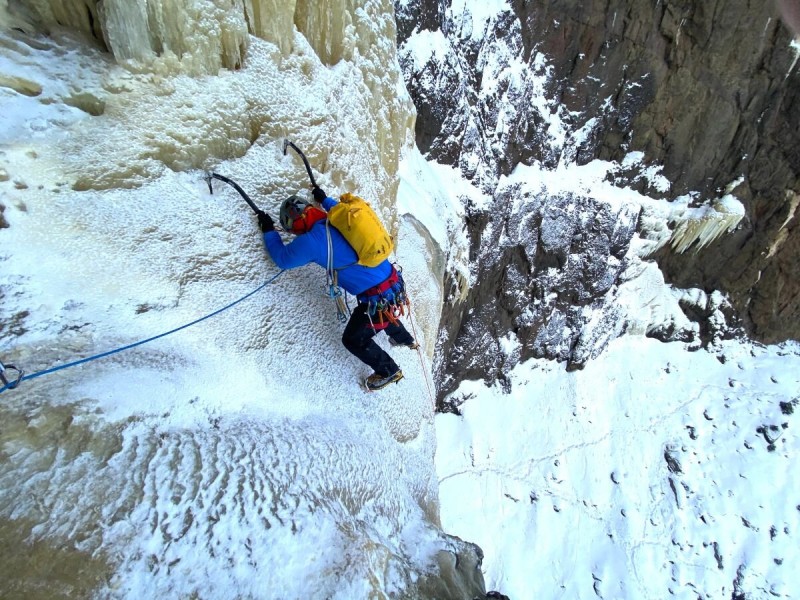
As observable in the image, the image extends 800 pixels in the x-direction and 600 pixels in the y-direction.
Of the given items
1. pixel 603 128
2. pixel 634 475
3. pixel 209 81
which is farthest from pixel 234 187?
pixel 634 475

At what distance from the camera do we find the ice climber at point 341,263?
10.1ft

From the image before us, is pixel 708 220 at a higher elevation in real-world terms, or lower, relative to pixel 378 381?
lower

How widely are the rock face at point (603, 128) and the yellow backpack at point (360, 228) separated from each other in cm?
650

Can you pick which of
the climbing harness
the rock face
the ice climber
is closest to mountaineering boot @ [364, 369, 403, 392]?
the ice climber

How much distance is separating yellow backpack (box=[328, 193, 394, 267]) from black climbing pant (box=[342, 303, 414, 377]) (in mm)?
459

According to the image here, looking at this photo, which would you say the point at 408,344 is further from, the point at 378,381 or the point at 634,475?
the point at 634,475

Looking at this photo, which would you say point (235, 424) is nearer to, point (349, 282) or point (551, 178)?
point (349, 282)

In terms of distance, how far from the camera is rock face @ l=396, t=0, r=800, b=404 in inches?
381

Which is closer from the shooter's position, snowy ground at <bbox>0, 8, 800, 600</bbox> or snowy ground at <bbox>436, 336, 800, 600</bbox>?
snowy ground at <bbox>0, 8, 800, 600</bbox>

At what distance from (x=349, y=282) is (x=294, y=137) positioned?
1.22m

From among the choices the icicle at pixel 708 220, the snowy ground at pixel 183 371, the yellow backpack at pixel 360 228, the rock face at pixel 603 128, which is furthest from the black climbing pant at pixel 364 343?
the icicle at pixel 708 220

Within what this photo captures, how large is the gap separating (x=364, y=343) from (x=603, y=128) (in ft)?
35.9

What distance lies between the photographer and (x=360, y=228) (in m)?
3.07

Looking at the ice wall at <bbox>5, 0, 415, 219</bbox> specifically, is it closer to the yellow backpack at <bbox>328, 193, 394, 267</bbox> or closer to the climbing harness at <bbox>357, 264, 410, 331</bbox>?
the yellow backpack at <bbox>328, 193, 394, 267</bbox>
